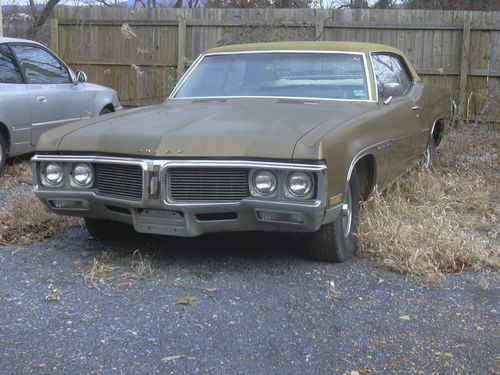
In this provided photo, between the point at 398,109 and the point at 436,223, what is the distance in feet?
3.49

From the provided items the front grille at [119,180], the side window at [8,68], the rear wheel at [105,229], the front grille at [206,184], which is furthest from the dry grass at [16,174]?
the front grille at [206,184]

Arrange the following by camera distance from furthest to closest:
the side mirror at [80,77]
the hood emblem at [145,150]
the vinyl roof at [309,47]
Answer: the side mirror at [80,77] < the vinyl roof at [309,47] < the hood emblem at [145,150]

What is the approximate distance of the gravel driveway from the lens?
3.02 metres

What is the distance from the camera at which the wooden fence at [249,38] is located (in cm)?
1138

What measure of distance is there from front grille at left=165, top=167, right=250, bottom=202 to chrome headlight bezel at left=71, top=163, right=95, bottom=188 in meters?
0.60

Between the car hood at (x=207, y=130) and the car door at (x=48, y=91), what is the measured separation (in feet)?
10.4

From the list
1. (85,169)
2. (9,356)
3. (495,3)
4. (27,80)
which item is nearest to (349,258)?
(85,169)

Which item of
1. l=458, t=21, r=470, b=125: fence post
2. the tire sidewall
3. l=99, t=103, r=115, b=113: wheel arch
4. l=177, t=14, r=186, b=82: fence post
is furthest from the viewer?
l=177, t=14, r=186, b=82: fence post

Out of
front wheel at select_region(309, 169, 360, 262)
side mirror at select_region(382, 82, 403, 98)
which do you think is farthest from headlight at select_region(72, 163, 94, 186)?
side mirror at select_region(382, 82, 403, 98)

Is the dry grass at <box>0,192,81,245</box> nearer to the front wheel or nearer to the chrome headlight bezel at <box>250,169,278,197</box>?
the chrome headlight bezel at <box>250,169,278,197</box>

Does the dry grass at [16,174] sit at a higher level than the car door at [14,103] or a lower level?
lower

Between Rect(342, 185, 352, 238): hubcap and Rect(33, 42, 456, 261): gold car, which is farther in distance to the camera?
Rect(342, 185, 352, 238): hubcap

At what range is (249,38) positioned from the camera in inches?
476

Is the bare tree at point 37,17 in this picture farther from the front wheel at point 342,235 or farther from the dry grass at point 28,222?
the front wheel at point 342,235
